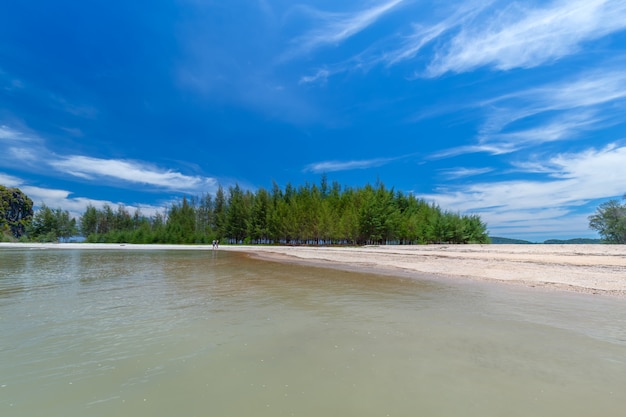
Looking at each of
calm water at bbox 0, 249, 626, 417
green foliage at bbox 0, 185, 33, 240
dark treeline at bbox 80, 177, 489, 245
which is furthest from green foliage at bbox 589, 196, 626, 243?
green foliage at bbox 0, 185, 33, 240

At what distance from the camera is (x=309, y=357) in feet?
13.0

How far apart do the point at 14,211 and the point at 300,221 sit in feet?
324

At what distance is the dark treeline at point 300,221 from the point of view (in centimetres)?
5003

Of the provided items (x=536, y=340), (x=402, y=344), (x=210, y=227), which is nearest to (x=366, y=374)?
(x=402, y=344)

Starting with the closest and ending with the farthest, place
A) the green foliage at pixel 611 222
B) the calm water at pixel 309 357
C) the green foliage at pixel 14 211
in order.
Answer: the calm water at pixel 309 357 < the green foliage at pixel 611 222 < the green foliage at pixel 14 211

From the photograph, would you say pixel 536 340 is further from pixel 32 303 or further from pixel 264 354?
pixel 32 303

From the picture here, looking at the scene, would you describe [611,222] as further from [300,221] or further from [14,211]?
[14,211]

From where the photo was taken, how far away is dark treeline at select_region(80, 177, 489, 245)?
5003 centimetres

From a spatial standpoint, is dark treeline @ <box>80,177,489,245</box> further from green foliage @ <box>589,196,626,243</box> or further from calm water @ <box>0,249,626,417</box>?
calm water @ <box>0,249,626,417</box>

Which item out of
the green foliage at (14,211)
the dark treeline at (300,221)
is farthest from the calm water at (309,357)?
the green foliage at (14,211)

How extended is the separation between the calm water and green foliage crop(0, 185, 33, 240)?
359 ft

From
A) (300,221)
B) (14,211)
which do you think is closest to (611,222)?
(300,221)

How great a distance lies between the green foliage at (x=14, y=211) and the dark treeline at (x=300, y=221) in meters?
32.5

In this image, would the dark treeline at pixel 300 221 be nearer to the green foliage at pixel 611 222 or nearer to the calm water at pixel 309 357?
the green foliage at pixel 611 222
